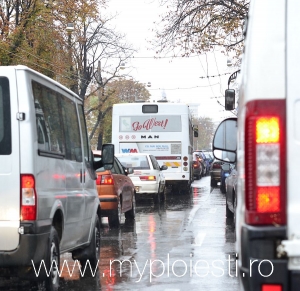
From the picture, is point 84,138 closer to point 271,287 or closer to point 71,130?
point 71,130

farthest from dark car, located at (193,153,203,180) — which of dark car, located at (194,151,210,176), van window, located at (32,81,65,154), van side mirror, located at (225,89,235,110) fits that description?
van window, located at (32,81,65,154)

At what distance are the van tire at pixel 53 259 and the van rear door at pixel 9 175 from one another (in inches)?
21.5

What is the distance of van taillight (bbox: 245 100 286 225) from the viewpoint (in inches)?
160

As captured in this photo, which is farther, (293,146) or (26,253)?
(26,253)

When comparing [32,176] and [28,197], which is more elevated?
[32,176]

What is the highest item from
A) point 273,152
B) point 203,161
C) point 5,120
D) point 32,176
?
point 5,120

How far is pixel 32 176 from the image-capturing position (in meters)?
7.00

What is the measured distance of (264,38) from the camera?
4152 mm

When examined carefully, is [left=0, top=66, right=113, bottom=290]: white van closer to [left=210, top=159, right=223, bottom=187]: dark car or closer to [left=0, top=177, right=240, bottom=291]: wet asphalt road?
[left=0, top=177, right=240, bottom=291]: wet asphalt road

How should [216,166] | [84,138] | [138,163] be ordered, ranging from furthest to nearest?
[216,166] → [138,163] → [84,138]

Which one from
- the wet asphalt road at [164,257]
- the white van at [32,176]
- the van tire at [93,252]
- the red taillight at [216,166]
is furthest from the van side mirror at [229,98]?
the red taillight at [216,166]

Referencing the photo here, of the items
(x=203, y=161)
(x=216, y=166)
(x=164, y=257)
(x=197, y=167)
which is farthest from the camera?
(x=203, y=161)

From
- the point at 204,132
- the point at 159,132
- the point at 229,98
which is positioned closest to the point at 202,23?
the point at 159,132

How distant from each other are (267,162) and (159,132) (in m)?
25.0
